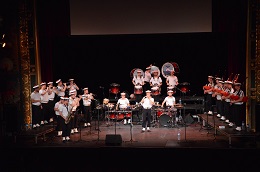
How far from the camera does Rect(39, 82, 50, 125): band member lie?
17.4 metres

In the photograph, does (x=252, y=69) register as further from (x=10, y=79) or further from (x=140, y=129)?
(x=10, y=79)

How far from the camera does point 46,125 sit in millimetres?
17391

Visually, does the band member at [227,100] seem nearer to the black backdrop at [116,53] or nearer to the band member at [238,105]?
the band member at [238,105]

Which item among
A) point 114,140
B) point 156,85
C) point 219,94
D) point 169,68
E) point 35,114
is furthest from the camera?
point 169,68

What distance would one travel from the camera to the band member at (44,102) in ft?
57.0

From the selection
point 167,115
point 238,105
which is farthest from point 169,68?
point 238,105

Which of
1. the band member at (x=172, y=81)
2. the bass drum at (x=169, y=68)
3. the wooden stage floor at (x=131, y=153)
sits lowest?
the wooden stage floor at (x=131, y=153)

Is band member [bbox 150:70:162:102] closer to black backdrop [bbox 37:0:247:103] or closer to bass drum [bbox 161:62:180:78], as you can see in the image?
bass drum [bbox 161:62:180:78]

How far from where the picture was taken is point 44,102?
17.8 metres

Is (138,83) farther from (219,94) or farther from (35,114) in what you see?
(35,114)

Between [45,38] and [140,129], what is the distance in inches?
247

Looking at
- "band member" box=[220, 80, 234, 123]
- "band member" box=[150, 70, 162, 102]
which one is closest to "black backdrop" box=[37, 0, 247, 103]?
"band member" box=[150, 70, 162, 102]

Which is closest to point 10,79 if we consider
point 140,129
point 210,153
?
point 140,129

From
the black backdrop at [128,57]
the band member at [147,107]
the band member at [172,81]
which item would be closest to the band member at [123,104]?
the band member at [147,107]
